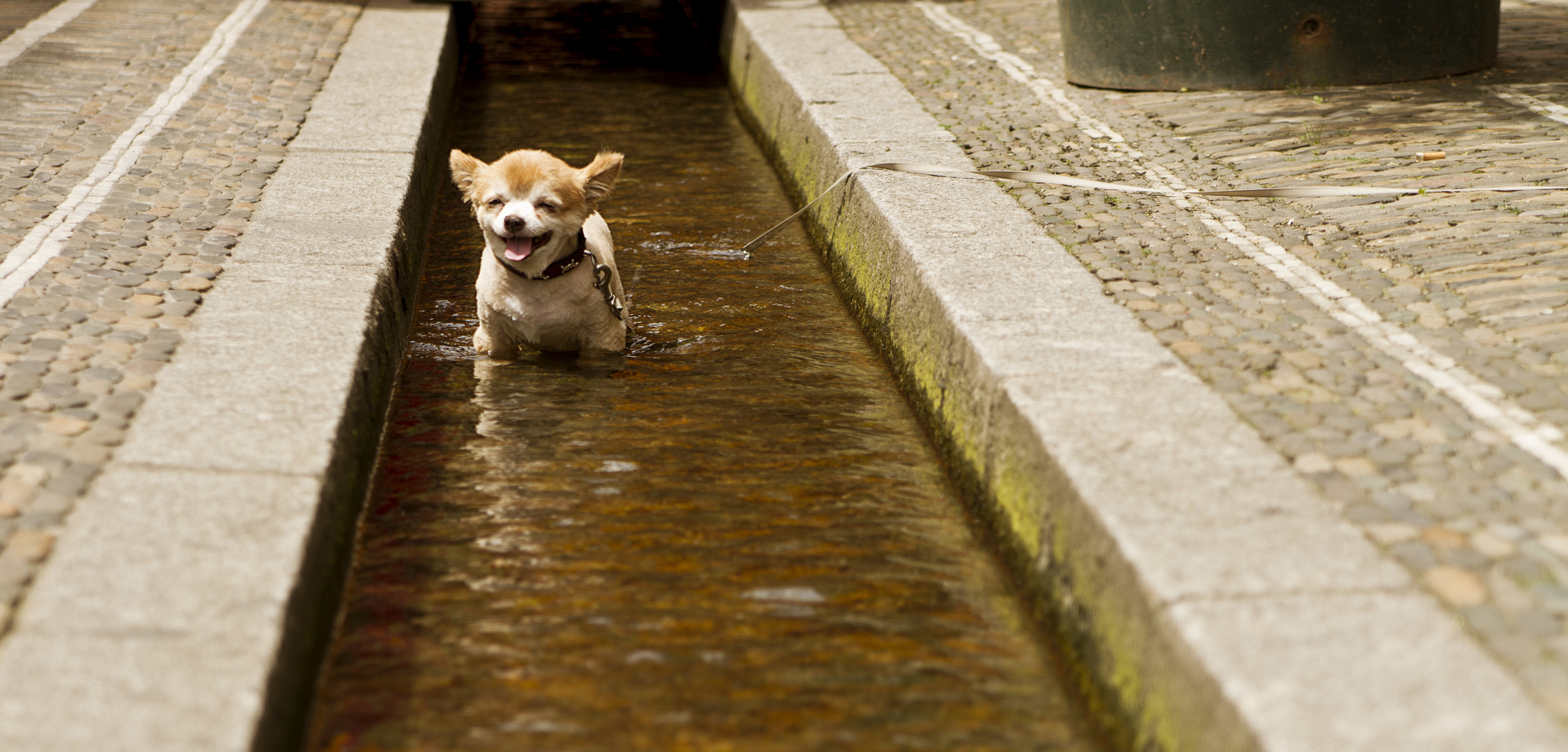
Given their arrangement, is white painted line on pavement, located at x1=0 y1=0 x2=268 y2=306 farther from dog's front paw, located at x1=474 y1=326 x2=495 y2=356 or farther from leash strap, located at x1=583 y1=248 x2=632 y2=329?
leash strap, located at x1=583 y1=248 x2=632 y2=329

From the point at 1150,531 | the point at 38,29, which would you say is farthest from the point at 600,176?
the point at 38,29

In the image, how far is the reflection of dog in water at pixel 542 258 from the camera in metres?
5.36

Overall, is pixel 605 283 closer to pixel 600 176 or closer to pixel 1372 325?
pixel 600 176

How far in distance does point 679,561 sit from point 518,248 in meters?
1.67

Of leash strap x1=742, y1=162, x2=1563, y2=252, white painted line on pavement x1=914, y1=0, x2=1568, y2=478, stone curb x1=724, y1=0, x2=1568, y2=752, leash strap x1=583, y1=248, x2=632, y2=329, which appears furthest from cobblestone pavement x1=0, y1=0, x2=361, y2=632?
white painted line on pavement x1=914, y1=0, x2=1568, y2=478

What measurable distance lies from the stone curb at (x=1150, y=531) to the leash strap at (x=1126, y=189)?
52 cm

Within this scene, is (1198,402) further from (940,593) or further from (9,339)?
(9,339)

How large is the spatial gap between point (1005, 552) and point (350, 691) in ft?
6.32

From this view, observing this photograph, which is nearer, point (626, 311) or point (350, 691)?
point (350, 691)

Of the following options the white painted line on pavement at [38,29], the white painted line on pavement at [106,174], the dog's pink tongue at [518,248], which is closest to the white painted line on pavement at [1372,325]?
the dog's pink tongue at [518,248]

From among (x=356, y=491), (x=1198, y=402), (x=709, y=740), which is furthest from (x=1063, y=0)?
(x=709, y=740)

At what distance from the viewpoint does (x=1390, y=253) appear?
5.86m

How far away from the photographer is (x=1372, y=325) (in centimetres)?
508

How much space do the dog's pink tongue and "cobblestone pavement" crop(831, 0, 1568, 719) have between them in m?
2.21
